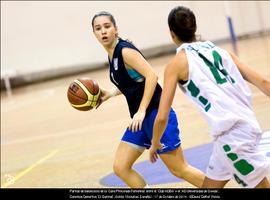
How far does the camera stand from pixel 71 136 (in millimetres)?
9156

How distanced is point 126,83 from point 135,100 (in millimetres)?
130

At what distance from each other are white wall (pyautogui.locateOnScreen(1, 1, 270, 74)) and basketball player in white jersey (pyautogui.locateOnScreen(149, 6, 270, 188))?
13673mm

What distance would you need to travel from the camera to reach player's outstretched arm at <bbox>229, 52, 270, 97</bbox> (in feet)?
10.3

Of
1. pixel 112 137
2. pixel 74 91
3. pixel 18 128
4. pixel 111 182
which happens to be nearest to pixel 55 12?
pixel 18 128

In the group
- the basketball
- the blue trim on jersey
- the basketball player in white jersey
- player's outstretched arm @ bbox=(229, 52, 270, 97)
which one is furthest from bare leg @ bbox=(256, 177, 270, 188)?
the basketball

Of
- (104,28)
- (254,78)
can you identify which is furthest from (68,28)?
(254,78)

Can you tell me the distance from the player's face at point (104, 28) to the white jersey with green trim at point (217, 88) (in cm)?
64

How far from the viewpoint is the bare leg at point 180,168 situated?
4.04 m

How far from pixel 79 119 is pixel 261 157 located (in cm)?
752

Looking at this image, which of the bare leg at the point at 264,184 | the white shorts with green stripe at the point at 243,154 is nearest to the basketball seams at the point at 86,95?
the white shorts with green stripe at the point at 243,154

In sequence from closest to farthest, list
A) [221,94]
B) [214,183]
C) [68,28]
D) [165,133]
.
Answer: [221,94] → [214,183] → [165,133] → [68,28]

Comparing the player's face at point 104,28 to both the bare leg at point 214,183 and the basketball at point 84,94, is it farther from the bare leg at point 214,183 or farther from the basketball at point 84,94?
the bare leg at point 214,183

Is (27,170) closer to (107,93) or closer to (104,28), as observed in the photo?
(107,93)

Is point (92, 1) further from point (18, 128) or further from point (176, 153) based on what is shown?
point (176, 153)
